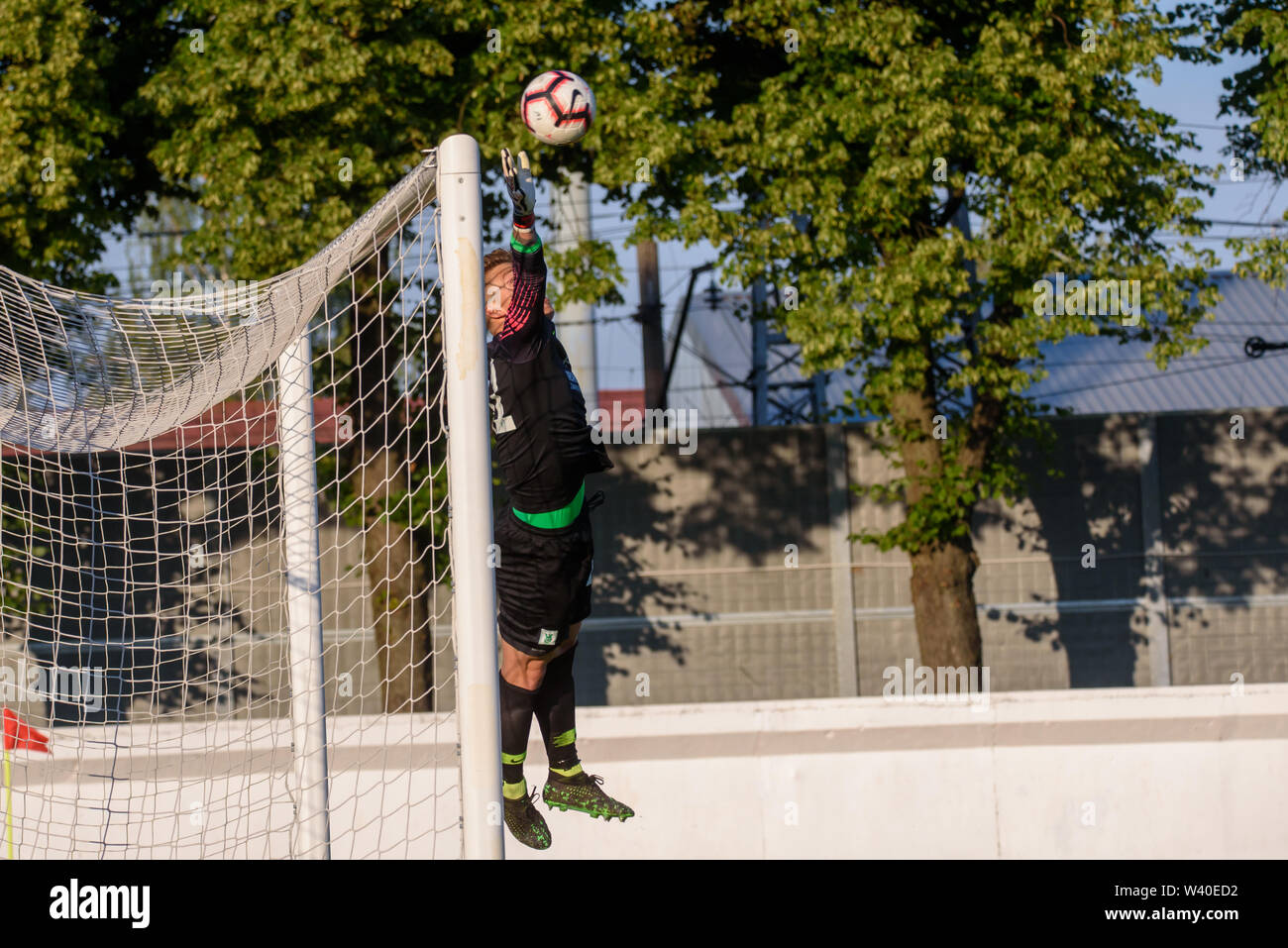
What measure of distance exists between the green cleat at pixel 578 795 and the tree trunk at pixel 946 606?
673 cm

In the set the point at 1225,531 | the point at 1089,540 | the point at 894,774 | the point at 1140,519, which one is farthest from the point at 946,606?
the point at 894,774

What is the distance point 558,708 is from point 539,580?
0.66m

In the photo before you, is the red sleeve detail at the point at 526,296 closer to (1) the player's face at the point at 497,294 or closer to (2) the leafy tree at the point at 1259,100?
(1) the player's face at the point at 497,294

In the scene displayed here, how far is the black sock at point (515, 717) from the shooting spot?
16.4ft

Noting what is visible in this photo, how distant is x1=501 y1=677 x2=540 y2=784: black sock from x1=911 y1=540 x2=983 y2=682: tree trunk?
294 inches

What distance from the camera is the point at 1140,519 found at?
14.2 metres

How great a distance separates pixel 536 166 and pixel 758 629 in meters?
6.15

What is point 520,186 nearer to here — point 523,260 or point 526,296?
point 523,260

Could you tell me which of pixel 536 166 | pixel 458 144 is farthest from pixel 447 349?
pixel 536 166

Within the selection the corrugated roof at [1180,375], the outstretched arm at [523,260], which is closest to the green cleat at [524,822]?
the outstretched arm at [523,260]

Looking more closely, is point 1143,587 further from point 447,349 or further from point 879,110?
point 447,349

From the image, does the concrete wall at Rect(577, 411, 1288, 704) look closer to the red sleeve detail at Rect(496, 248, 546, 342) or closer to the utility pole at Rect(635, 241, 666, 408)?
the utility pole at Rect(635, 241, 666, 408)

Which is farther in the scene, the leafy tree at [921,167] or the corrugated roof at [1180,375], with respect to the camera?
the corrugated roof at [1180,375]

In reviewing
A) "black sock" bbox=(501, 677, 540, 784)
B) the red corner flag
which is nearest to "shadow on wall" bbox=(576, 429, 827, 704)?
the red corner flag
